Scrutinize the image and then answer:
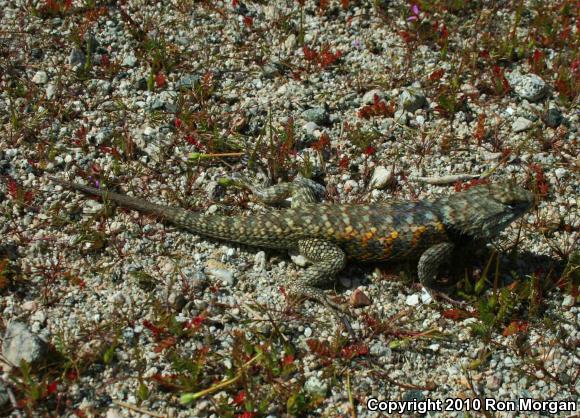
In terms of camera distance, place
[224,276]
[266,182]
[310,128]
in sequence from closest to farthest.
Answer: [224,276], [266,182], [310,128]

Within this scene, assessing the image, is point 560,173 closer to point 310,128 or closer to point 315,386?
point 310,128

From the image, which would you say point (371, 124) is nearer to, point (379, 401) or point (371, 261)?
point (371, 261)

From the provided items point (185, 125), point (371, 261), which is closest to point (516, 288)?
point (371, 261)

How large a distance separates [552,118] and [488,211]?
102 inches

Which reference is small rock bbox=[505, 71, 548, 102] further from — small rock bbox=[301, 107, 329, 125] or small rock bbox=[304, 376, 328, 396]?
small rock bbox=[304, 376, 328, 396]

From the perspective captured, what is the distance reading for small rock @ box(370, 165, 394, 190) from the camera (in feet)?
26.3

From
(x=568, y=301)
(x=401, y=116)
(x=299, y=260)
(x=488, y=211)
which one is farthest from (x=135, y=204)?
(x=568, y=301)

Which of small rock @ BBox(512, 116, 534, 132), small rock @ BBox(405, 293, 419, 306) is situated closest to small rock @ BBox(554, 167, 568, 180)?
small rock @ BBox(512, 116, 534, 132)

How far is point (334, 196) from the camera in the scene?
799 centimetres

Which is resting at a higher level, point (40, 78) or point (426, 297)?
point (40, 78)

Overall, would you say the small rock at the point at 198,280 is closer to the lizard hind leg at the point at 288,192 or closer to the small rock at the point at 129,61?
the lizard hind leg at the point at 288,192

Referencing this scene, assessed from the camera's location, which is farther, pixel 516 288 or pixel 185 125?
pixel 185 125

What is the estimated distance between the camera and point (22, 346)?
242 inches

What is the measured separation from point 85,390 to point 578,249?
5.48 meters
